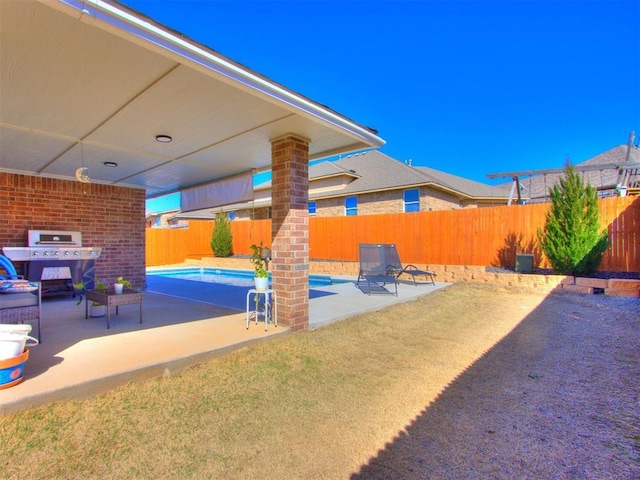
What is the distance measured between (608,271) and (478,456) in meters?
9.38

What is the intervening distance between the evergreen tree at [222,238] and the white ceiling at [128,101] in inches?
470

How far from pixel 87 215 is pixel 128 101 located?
18.0ft

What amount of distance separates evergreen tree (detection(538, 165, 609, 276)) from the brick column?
291 inches

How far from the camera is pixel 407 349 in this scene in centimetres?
453

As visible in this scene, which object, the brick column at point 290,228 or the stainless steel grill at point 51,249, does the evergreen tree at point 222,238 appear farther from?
the brick column at point 290,228

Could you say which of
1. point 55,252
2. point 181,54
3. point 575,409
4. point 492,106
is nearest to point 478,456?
point 575,409

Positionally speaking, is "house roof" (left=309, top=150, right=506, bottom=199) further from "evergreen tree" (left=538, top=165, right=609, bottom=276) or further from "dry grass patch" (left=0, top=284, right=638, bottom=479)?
"dry grass patch" (left=0, top=284, right=638, bottom=479)

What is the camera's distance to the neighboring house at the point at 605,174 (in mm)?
11594

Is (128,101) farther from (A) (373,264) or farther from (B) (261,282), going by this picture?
(A) (373,264)

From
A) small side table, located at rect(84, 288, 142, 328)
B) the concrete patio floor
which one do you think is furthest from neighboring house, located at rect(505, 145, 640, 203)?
small side table, located at rect(84, 288, 142, 328)

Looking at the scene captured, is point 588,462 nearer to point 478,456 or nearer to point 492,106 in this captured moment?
point 478,456

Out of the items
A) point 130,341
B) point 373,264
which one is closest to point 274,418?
point 130,341

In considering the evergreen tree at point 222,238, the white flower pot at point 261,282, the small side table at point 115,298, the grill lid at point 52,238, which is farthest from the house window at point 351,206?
the small side table at point 115,298

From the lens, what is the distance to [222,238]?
18.3m
